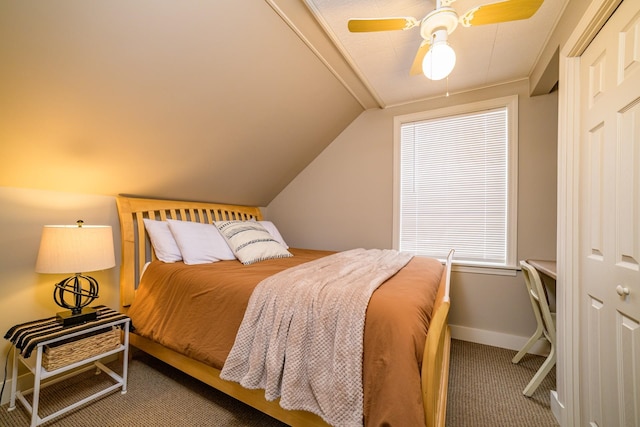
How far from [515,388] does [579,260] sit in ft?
3.63

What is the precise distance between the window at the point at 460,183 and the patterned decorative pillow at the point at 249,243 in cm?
144

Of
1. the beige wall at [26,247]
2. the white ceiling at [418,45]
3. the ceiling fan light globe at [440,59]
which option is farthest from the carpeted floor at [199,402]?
the white ceiling at [418,45]

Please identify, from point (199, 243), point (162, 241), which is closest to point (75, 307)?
point (162, 241)

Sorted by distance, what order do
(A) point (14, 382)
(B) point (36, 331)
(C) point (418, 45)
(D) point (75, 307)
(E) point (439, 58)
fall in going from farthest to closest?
(C) point (418, 45) → (D) point (75, 307) → (A) point (14, 382) → (B) point (36, 331) → (E) point (439, 58)

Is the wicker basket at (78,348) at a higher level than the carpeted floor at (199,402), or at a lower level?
higher

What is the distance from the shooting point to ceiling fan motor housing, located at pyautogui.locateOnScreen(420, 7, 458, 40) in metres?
1.39

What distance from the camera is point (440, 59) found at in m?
1.42

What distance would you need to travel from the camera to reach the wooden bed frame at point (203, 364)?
1.04 metres

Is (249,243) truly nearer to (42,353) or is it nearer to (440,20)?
(42,353)

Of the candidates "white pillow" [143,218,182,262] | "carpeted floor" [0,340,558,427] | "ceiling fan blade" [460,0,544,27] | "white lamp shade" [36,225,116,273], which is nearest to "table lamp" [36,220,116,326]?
"white lamp shade" [36,225,116,273]

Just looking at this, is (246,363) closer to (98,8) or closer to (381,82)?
(98,8)

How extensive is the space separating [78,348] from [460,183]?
3374 mm

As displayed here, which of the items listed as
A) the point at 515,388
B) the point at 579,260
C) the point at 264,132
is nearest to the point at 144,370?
the point at 264,132

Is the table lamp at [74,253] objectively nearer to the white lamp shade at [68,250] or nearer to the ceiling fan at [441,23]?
the white lamp shade at [68,250]
